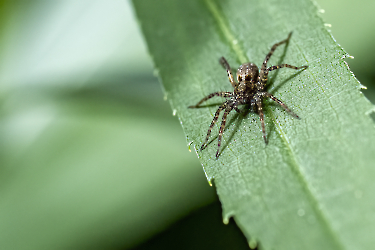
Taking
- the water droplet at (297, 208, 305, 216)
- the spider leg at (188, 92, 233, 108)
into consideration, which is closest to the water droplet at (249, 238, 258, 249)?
the water droplet at (297, 208, 305, 216)

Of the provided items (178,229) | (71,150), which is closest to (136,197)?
(178,229)

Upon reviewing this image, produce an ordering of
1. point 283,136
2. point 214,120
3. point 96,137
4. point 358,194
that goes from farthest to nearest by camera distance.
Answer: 1. point 96,137
2. point 214,120
3. point 283,136
4. point 358,194

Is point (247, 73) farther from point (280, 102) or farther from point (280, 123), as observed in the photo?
point (280, 123)

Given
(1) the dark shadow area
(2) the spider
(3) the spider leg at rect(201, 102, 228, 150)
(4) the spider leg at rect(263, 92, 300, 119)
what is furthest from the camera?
(1) the dark shadow area

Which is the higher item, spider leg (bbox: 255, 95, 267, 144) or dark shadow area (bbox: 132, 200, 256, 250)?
spider leg (bbox: 255, 95, 267, 144)

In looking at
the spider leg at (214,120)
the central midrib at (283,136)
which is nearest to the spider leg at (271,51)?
the central midrib at (283,136)

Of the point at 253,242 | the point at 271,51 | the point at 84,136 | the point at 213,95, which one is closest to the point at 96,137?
the point at 84,136

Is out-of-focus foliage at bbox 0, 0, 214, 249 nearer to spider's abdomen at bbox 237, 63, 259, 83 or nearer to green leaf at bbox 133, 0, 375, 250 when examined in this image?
green leaf at bbox 133, 0, 375, 250
